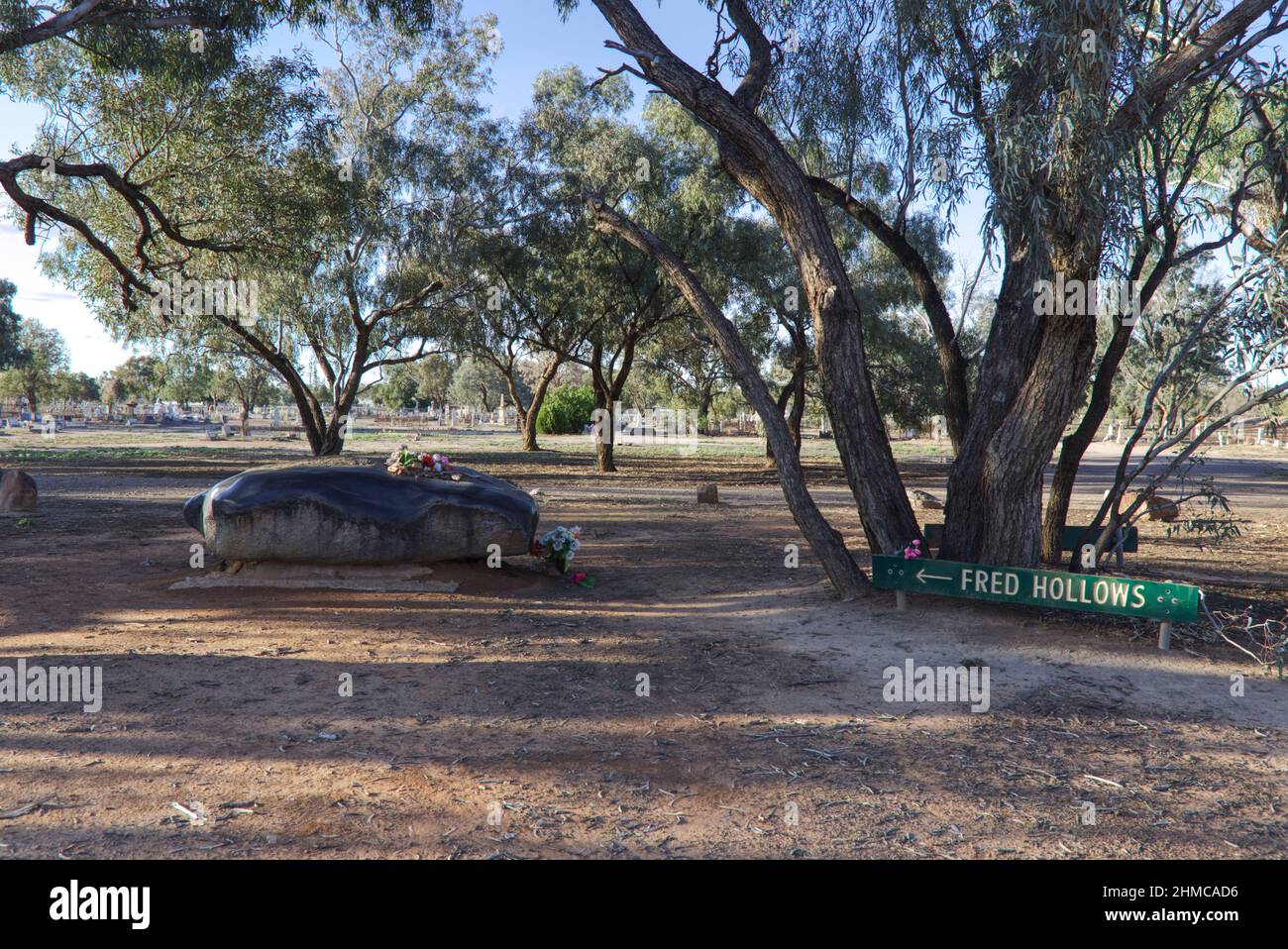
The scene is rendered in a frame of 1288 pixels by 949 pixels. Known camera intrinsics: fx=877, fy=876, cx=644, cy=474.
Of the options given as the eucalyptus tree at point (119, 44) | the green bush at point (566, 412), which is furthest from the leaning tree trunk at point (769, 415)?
the green bush at point (566, 412)

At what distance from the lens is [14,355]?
4816 centimetres

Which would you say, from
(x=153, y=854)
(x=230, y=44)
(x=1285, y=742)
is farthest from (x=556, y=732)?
(x=230, y=44)

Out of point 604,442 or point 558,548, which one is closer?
point 558,548

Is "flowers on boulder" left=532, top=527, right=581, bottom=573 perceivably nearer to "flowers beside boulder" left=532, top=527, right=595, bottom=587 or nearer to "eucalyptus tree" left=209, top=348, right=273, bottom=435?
"flowers beside boulder" left=532, top=527, right=595, bottom=587

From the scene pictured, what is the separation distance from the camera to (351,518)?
27.5 ft

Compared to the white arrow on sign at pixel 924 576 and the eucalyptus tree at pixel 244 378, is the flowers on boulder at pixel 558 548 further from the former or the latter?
the eucalyptus tree at pixel 244 378


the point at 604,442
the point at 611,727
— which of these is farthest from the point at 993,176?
the point at 604,442

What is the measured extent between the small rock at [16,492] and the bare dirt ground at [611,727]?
5.14 metres

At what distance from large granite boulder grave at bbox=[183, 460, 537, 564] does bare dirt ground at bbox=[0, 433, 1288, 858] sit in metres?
0.42

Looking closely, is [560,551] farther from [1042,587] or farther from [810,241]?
[1042,587]

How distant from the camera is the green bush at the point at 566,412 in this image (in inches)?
2201

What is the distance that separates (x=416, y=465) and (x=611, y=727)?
5.08m
